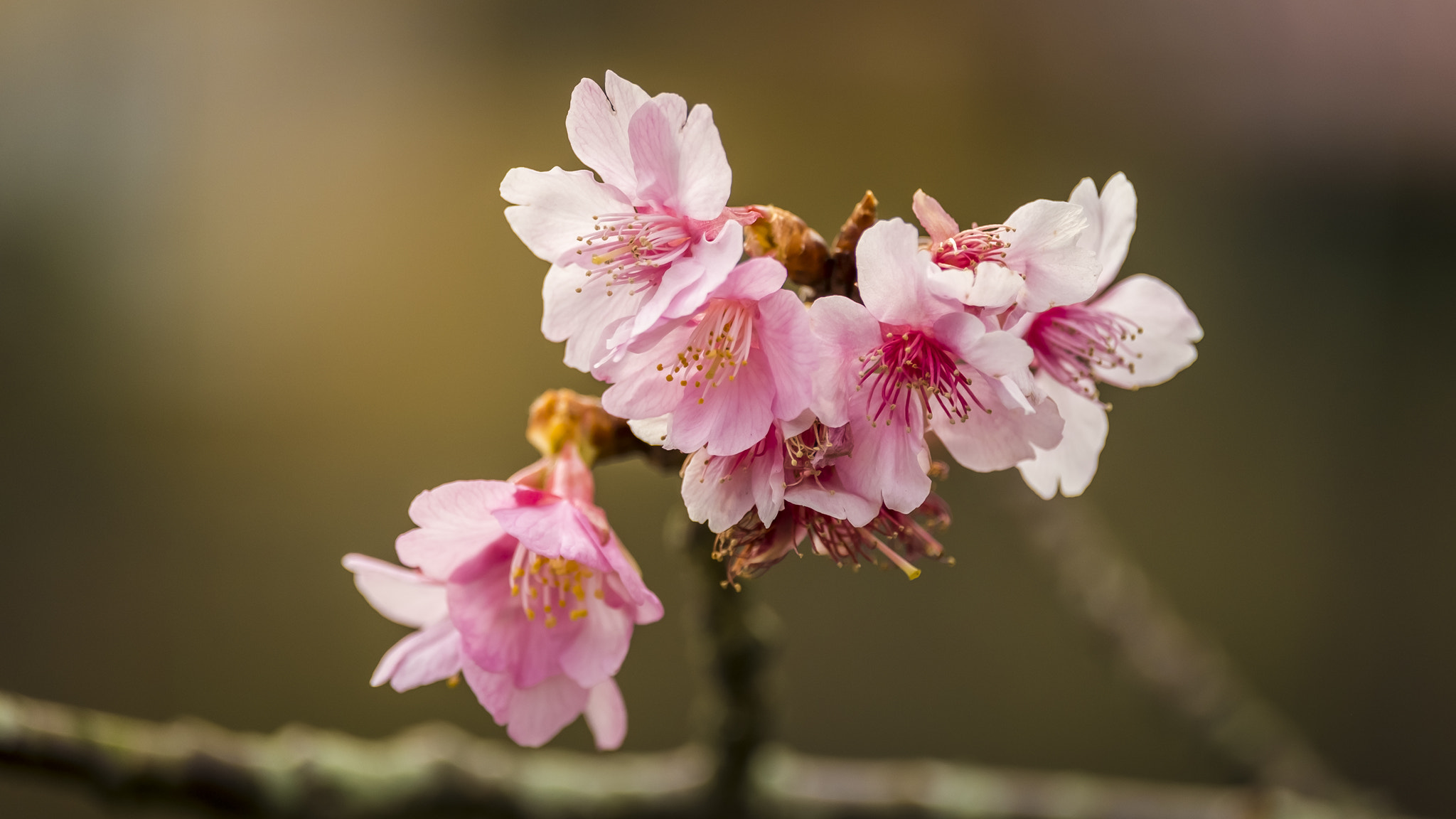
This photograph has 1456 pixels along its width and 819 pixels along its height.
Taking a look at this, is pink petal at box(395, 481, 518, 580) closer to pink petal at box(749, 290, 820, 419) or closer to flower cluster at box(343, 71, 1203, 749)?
flower cluster at box(343, 71, 1203, 749)

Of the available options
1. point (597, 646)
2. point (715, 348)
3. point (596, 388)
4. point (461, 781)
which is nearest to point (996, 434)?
point (715, 348)

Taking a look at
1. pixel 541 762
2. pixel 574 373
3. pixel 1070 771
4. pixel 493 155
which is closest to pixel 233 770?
pixel 541 762

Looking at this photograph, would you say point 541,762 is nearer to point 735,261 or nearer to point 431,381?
point 735,261

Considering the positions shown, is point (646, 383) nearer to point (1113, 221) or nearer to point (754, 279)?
point (754, 279)

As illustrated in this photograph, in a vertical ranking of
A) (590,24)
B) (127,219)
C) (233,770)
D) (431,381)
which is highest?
(590,24)

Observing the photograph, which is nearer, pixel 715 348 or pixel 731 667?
pixel 715 348

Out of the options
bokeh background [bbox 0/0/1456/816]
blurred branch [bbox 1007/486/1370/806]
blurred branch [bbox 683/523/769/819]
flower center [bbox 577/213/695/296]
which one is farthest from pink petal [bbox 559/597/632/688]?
bokeh background [bbox 0/0/1456/816]
